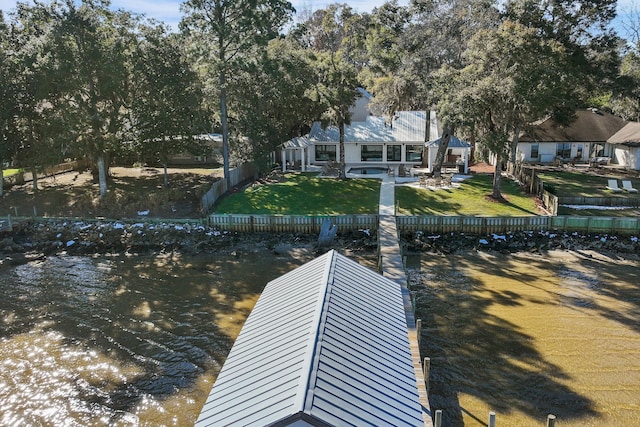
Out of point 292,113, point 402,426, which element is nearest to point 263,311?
point 402,426

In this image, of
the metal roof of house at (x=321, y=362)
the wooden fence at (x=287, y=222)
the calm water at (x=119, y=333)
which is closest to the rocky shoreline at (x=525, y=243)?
the wooden fence at (x=287, y=222)

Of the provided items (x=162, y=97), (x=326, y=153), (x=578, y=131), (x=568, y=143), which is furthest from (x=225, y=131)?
(x=578, y=131)

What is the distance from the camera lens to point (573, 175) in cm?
3694

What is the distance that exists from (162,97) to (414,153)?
2010 centimetres

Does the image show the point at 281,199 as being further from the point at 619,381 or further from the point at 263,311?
the point at 619,381

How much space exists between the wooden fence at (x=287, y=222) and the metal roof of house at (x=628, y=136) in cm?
2599

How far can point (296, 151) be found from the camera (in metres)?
41.0

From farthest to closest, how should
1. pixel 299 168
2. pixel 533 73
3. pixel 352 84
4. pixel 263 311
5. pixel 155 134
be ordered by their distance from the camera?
pixel 299 168 → pixel 352 84 → pixel 155 134 → pixel 533 73 → pixel 263 311

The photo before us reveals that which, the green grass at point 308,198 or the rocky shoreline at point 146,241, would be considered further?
the green grass at point 308,198

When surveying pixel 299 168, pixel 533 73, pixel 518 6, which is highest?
pixel 518 6

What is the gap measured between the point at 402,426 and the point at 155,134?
2548 cm

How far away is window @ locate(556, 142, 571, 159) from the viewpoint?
42.2 metres

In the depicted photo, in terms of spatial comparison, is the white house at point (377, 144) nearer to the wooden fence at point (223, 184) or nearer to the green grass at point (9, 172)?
the wooden fence at point (223, 184)

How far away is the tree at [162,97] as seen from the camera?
1130 inches
